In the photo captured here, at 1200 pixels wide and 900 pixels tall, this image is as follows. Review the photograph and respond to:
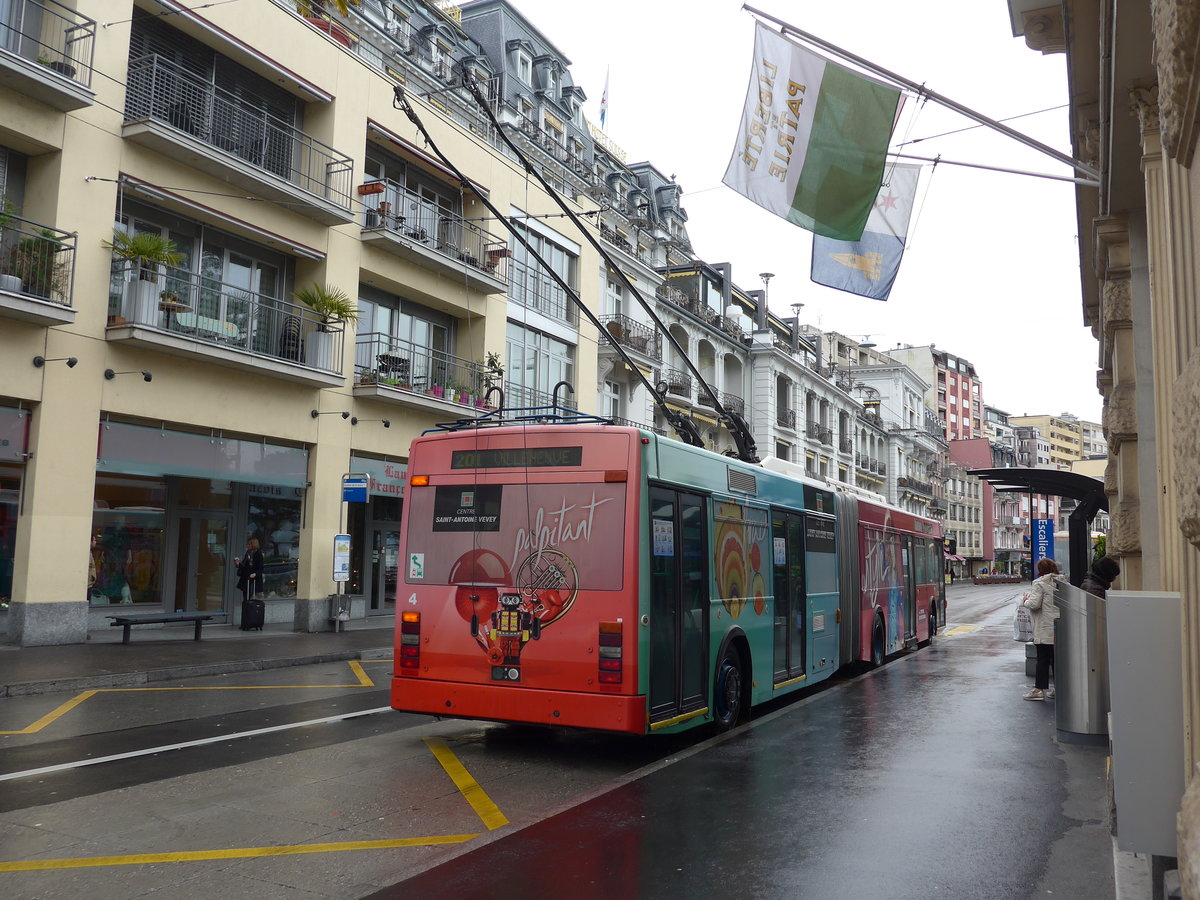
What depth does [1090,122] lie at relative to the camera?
8539mm

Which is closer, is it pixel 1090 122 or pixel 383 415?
pixel 1090 122

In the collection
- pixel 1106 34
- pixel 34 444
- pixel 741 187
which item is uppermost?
pixel 741 187

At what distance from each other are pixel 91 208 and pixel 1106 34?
1668 cm

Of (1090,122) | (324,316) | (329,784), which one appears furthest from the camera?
(324,316)

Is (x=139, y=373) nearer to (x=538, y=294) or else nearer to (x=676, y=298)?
(x=538, y=294)

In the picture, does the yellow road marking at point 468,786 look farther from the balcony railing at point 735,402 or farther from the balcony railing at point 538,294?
the balcony railing at point 735,402

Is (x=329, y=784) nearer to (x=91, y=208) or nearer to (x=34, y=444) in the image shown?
(x=34, y=444)

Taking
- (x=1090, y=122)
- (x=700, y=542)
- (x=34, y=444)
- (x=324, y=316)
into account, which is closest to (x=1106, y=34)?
(x=1090, y=122)

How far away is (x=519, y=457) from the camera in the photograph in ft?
29.1

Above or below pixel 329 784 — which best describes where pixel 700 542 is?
above

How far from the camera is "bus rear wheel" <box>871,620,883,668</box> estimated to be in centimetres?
1631

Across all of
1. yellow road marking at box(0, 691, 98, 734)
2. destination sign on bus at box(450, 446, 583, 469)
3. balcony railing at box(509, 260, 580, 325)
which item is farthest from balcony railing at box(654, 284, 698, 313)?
destination sign on bus at box(450, 446, 583, 469)

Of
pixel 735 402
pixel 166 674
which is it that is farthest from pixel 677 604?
pixel 735 402

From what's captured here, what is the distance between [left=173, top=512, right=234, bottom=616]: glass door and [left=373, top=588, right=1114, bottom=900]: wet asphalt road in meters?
14.5
